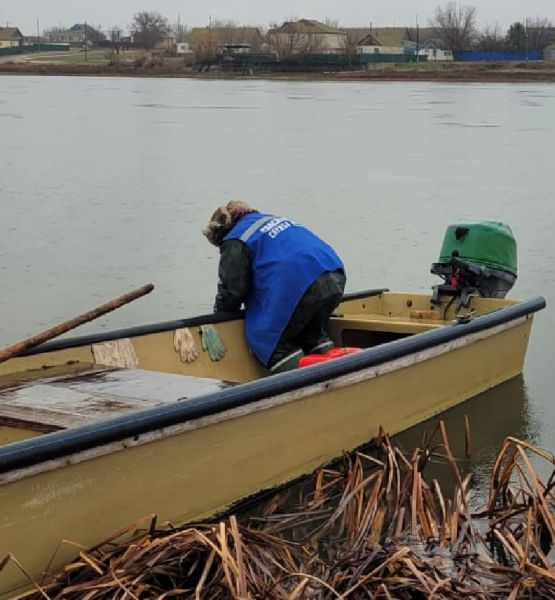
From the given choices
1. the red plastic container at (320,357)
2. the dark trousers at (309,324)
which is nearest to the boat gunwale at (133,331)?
the dark trousers at (309,324)

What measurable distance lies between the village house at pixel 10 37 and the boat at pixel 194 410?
13629cm

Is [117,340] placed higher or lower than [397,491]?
higher

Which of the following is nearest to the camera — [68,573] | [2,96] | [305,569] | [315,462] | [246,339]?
[68,573]

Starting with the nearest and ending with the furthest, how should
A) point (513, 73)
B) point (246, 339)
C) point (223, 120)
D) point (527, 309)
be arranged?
point (246, 339) < point (527, 309) < point (223, 120) < point (513, 73)

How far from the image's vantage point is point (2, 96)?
4647 centimetres

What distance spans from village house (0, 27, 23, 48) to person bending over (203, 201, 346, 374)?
448 ft

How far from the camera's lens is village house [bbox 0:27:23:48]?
140m

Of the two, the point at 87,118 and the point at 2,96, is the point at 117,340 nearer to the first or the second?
the point at 87,118

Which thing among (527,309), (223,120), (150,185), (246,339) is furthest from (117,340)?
(223,120)

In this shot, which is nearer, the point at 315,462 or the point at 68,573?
the point at 68,573

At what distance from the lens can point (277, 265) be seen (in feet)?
20.9

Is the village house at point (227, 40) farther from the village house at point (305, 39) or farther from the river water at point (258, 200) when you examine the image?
the river water at point (258, 200)

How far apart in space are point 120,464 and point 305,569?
868 mm

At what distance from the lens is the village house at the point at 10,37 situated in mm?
139688
